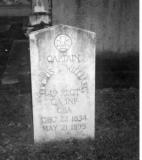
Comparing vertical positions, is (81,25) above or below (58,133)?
above

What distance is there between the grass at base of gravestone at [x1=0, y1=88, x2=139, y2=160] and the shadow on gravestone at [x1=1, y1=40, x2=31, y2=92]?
0.39 metres

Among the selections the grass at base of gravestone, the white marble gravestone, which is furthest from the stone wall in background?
the white marble gravestone

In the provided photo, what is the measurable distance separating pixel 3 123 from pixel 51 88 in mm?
1324

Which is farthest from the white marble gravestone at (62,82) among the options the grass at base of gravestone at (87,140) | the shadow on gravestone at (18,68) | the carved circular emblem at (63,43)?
the shadow on gravestone at (18,68)

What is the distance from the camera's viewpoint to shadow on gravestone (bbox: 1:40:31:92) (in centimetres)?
663

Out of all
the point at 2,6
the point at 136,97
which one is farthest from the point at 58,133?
the point at 2,6

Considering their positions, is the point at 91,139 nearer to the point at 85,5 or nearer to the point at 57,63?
the point at 57,63

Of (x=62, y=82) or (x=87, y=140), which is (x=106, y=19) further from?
(x=87, y=140)

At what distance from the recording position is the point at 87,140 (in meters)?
4.56

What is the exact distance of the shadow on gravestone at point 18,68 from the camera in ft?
21.8

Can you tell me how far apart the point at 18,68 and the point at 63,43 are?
3315 millimetres

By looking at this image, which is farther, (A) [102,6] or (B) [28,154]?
(A) [102,6]

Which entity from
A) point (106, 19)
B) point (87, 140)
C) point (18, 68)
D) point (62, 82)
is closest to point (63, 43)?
point (62, 82)

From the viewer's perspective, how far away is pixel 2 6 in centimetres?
926
